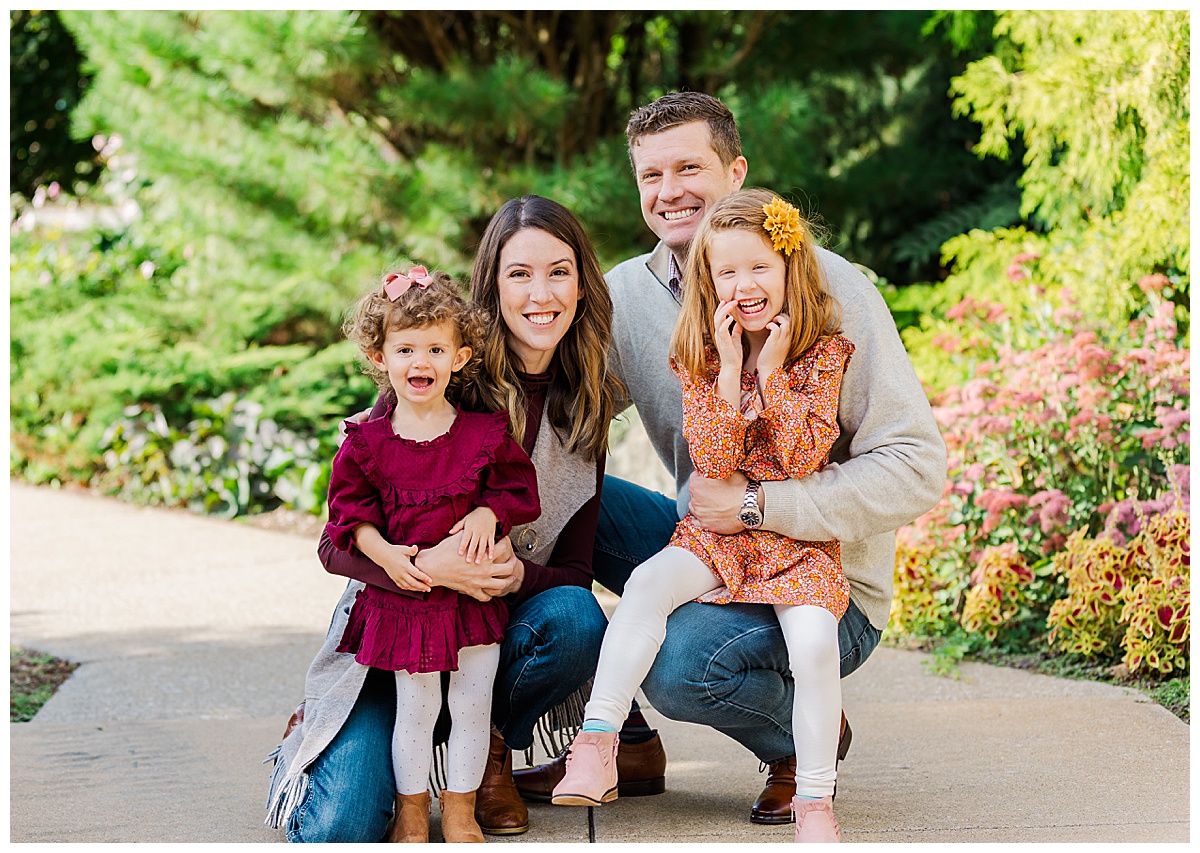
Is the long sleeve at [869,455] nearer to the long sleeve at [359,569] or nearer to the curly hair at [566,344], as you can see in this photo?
the curly hair at [566,344]

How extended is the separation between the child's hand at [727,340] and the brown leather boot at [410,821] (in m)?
1.03

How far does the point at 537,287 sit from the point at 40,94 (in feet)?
26.2

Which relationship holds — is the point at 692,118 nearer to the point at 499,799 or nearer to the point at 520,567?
the point at 520,567

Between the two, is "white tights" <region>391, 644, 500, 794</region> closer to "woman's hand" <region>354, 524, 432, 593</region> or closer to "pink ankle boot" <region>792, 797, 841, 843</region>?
"woman's hand" <region>354, 524, 432, 593</region>

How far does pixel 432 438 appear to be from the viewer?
2.48 m

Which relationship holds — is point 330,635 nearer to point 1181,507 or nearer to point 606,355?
point 606,355

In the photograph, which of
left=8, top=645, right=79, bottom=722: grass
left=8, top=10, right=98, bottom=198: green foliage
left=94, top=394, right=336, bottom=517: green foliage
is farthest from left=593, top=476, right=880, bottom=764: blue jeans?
left=8, top=10, right=98, bottom=198: green foliage

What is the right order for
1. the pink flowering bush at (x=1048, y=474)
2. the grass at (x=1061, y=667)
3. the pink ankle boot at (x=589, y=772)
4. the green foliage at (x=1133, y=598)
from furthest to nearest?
the pink flowering bush at (x=1048, y=474) < the green foliage at (x=1133, y=598) < the grass at (x=1061, y=667) < the pink ankle boot at (x=589, y=772)

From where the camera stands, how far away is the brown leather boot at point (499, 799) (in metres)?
2.52

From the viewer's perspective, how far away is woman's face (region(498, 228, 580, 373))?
8.57ft

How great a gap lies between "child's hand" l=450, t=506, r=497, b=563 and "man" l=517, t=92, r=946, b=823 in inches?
15.8

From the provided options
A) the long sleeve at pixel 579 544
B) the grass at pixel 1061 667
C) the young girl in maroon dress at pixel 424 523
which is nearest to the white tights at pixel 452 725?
the young girl in maroon dress at pixel 424 523

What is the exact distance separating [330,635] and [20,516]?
440cm

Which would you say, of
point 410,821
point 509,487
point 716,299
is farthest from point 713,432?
point 410,821
